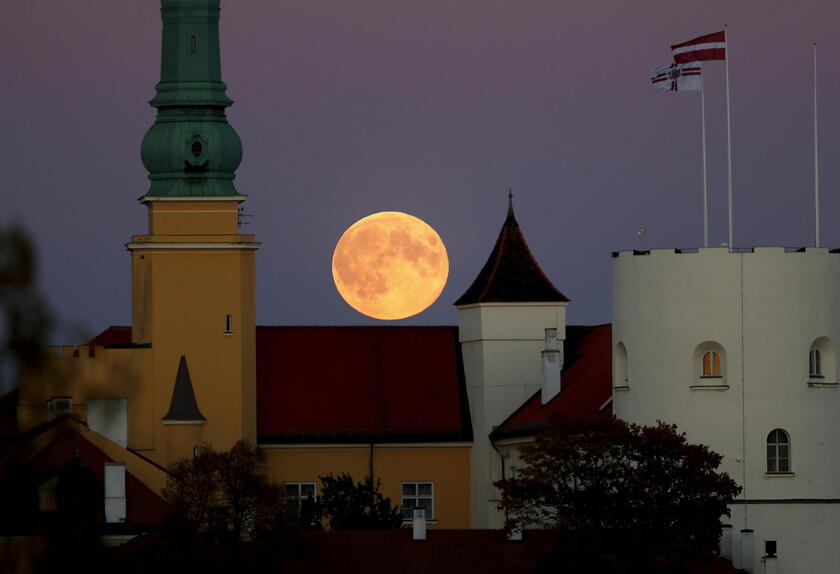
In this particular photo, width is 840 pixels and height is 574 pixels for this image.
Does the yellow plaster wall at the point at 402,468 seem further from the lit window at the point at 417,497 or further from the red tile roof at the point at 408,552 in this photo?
the red tile roof at the point at 408,552

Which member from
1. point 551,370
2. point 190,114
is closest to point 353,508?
point 551,370

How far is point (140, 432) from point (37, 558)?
5575cm

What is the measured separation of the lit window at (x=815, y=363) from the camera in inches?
2509

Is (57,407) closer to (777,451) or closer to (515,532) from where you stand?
(515,532)

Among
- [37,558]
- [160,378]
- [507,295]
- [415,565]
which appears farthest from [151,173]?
[37,558]

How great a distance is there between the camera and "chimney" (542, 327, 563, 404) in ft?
254

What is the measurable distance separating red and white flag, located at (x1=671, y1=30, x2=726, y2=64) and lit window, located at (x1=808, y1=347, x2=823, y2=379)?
8.59m

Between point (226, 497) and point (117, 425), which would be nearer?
point (226, 497)

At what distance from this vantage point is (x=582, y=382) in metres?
75.9

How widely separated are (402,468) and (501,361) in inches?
196

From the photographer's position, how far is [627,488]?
192 ft

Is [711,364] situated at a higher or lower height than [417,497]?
higher

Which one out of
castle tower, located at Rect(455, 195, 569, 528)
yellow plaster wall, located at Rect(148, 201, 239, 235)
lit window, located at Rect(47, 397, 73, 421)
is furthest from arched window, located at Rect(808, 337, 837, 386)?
lit window, located at Rect(47, 397, 73, 421)

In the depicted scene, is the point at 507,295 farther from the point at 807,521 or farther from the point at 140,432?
the point at 807,521
